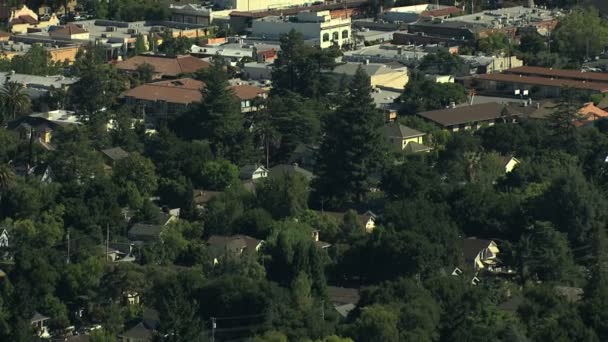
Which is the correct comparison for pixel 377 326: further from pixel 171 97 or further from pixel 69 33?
pixel 69 33

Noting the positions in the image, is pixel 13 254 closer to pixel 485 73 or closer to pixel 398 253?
pixel 398 253

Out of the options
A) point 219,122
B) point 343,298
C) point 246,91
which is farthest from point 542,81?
point 343,298

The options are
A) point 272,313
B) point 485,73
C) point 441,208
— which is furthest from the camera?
point 485,73

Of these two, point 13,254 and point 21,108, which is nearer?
point 13,254

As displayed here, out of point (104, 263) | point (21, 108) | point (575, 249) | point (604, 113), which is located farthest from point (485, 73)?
point (104, 263)

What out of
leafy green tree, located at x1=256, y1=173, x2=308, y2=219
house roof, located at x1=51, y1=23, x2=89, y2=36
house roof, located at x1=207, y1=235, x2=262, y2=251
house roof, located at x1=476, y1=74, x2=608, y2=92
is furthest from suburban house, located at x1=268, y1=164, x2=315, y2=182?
house roof, located at x1=51, y1=23, x2=89, y2=36

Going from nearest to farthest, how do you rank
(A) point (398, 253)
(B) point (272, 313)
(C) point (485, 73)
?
(B) point (272, 313) → (A) point (398, 253) → (C) point (485, 73)
